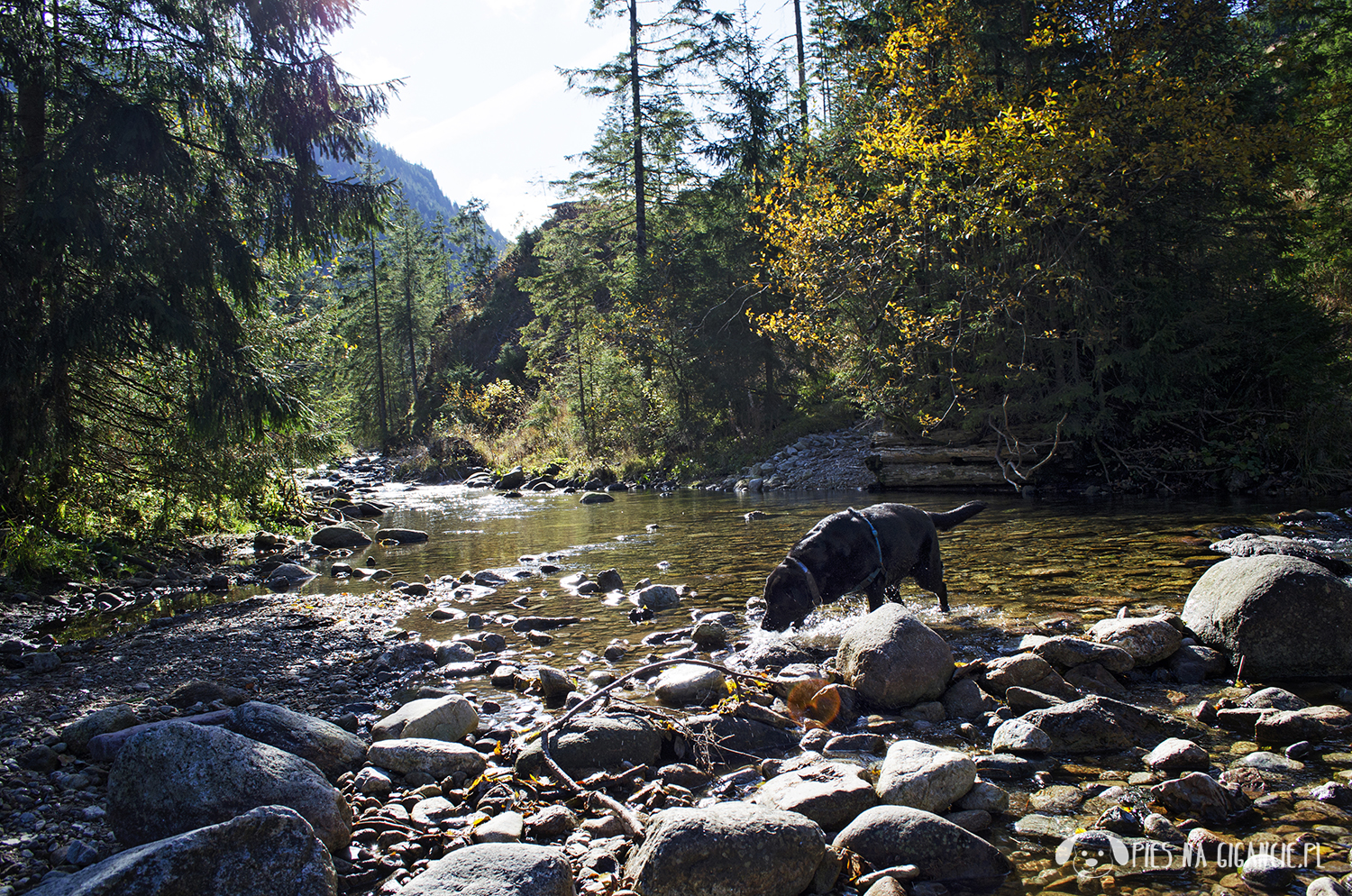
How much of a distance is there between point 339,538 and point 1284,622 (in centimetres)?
1417

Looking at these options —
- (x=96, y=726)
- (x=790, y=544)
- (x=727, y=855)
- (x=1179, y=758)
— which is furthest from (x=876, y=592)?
(x=96, y=726)

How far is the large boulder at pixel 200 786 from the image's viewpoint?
294 centimetres

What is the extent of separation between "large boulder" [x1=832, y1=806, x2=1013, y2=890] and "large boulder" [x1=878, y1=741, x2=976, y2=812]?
0.21 meters

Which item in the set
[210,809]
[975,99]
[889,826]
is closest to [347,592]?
[210,809]

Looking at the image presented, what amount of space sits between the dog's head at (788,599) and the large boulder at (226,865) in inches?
155

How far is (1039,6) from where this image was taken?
535 inches

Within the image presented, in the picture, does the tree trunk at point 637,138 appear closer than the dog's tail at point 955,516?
No

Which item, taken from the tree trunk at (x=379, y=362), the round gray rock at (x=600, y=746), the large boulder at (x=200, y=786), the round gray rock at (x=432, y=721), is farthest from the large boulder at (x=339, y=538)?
the tree trunk at (x=379, y=362)

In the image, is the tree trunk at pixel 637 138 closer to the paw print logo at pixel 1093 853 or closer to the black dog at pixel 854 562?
the black dog at pixel 854 562

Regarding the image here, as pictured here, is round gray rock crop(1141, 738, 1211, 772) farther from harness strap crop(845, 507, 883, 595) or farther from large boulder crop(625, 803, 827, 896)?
harness strap crop(845, 507, 883, 595)

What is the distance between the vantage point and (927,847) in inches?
112

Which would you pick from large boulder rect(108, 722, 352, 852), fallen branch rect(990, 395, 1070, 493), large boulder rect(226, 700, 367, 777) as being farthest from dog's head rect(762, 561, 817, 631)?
fallen branch rect(990, 395, 1070, 493)

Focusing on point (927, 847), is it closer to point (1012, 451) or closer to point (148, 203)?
point (148, 203)

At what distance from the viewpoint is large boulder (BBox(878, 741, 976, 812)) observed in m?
3.21
